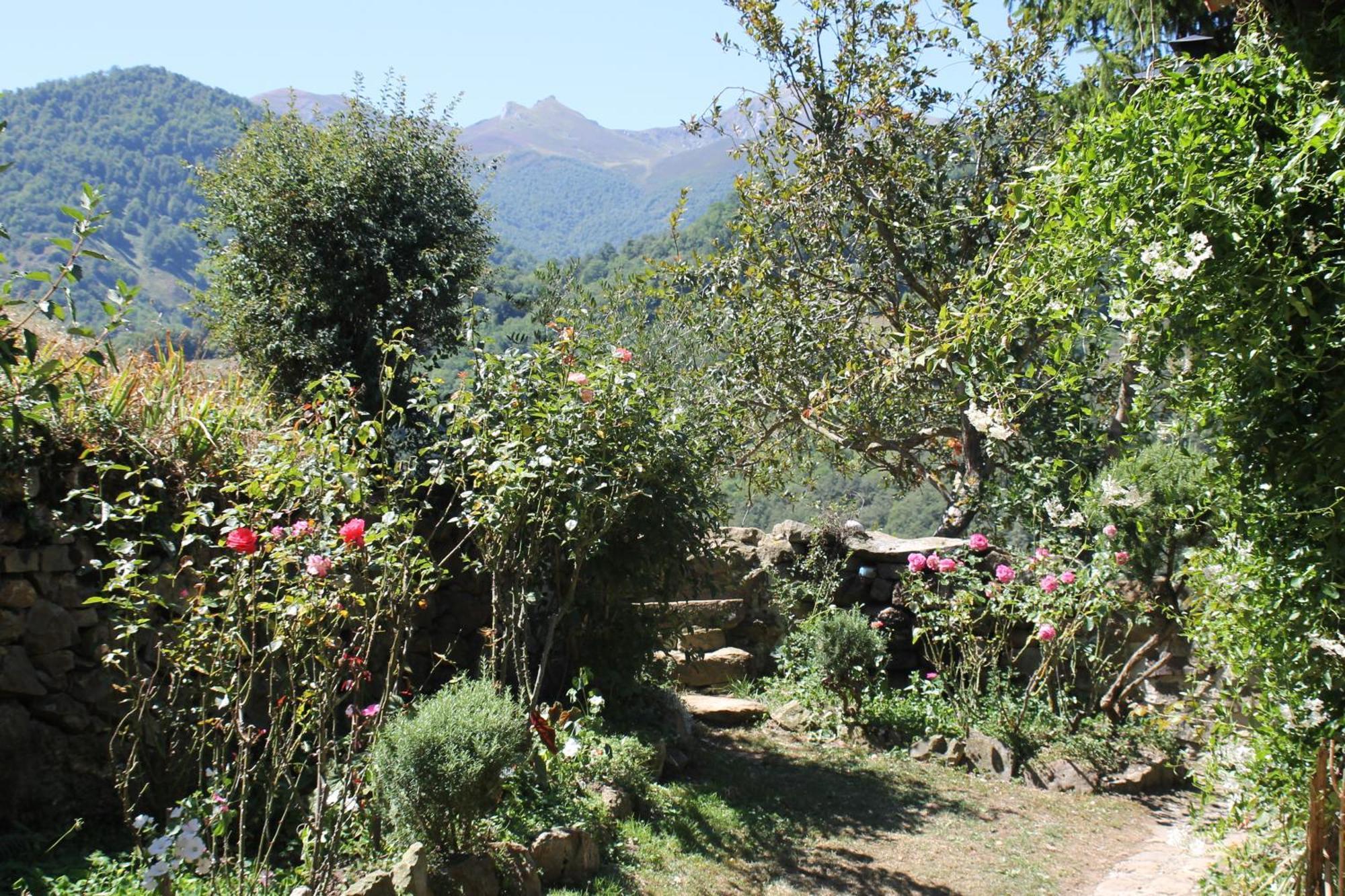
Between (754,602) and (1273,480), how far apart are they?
581 cm

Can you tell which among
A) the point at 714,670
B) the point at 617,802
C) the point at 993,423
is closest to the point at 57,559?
the point at 617,802

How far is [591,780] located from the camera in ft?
14.4

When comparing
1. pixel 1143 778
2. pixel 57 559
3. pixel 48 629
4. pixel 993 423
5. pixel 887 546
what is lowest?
pixel 1143 778

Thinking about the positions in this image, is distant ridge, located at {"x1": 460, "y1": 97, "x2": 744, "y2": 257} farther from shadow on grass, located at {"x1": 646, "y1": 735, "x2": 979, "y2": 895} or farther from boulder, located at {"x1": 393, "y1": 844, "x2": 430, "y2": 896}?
boulder, located at {"x1": 393, "y1": 844, "x2": 430, "y2": 896}

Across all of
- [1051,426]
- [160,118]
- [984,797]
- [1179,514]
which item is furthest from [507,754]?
[160,118]

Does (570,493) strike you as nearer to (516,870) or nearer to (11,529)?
(516,870)

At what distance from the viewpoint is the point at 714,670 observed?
745cm

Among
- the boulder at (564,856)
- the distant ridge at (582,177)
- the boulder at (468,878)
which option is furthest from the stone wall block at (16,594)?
the distant ridge at (582,177)

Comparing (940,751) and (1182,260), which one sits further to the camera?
(940,751)

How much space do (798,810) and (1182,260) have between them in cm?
370

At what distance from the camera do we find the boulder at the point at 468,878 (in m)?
3.19

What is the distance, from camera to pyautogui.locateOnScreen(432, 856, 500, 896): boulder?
10.5 feet

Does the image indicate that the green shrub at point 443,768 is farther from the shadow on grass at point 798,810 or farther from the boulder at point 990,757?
the boulder at point 990,757

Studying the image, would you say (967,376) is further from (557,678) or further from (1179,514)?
(557,678)
